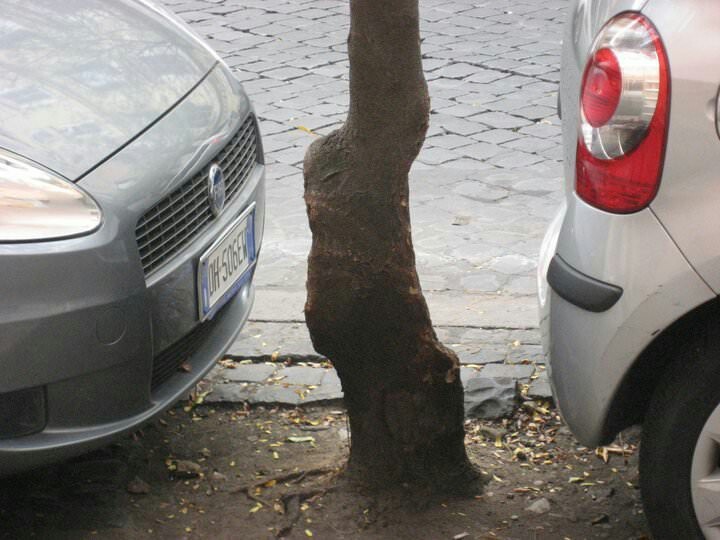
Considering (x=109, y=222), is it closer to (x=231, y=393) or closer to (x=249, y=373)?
(x=231, y=393)

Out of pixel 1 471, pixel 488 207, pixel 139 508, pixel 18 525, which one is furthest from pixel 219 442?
pixel 488 207

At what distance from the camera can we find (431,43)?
25.8 feet

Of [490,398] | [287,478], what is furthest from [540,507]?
[287,478]

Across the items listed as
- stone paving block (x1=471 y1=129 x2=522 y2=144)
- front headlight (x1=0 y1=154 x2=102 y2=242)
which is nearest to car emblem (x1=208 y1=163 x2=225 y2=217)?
front headlight (x1=0 y1=154 x2=102 y2=242)

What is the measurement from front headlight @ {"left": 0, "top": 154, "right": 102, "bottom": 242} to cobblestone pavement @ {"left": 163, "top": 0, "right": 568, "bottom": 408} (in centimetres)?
120

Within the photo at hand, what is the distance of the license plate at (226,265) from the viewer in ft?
10.0

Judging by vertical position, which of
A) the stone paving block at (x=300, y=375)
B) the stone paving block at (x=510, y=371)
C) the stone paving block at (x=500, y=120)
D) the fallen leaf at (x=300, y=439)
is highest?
the stone paving block at (x=510, y=371)

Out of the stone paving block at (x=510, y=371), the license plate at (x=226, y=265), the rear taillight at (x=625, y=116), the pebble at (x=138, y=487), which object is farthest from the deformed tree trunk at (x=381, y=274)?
the stone paving block at (x=510, y=371)

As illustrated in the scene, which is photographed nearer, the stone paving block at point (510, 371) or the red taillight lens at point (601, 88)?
the red taillight lens at point (601, 88)

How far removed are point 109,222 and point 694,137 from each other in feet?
4.32

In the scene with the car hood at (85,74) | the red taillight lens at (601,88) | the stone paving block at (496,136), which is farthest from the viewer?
the stone paving block at (496,136)

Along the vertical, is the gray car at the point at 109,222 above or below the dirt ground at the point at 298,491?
above

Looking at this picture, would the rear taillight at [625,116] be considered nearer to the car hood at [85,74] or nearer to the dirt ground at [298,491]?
the dirt ground at [298,491]

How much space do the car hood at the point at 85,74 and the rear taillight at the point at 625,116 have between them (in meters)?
1.18
